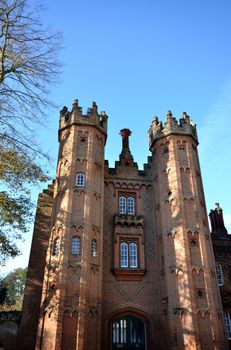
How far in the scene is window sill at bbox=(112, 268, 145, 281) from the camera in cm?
2255

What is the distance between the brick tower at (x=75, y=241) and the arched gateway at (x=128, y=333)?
2611 mm

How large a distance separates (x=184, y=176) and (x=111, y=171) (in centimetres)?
625

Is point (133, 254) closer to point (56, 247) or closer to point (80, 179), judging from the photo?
point (56, 247)

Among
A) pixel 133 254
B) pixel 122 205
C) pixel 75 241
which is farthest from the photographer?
pixel 122 205

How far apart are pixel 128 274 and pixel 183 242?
179 inches

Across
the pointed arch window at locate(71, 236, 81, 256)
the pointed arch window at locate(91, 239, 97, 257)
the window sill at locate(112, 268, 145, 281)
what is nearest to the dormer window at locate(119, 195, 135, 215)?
the pointed arch window at locate(91, 239, 97, 257)

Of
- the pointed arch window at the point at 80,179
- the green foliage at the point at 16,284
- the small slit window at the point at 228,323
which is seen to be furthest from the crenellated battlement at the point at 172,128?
the green foliage at the point at 16,284

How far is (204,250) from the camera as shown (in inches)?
865

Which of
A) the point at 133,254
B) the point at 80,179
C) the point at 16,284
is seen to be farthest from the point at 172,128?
the point at 16,284

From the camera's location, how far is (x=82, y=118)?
2647 cm

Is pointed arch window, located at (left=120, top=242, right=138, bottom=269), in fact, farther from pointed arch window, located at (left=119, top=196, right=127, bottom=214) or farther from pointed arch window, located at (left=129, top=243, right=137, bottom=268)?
pointed arch window, located at (left=119, top=196, right=127, bottom=214)

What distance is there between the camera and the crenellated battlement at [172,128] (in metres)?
27.2

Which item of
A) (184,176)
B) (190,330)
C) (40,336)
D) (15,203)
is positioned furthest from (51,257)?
(184,176)

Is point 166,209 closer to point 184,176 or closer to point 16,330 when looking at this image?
point 184,176
